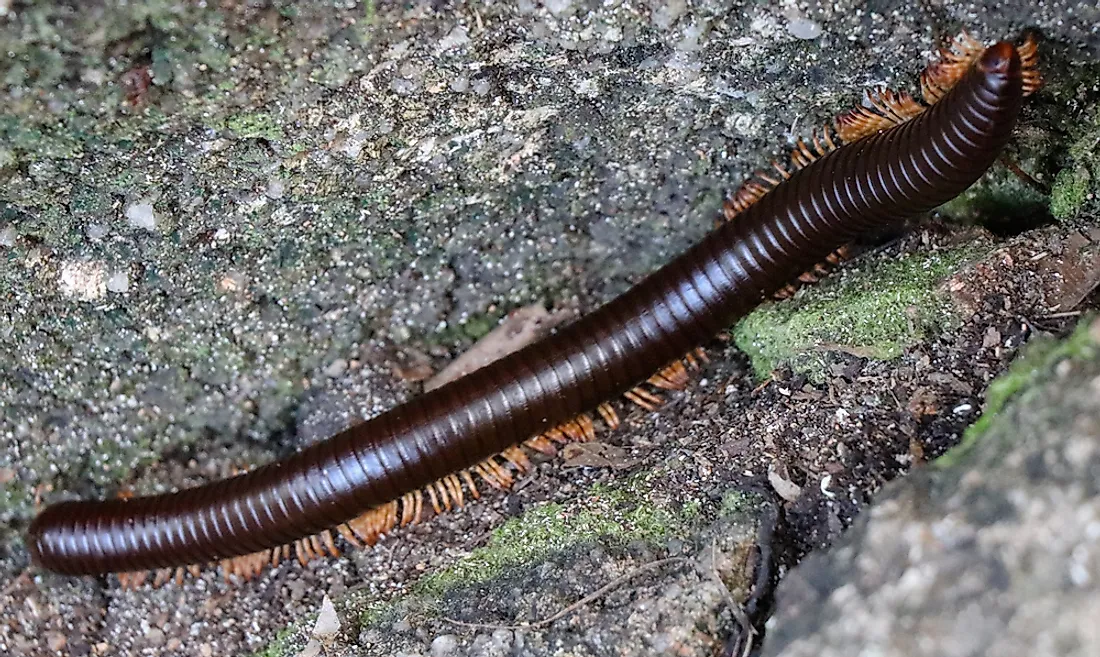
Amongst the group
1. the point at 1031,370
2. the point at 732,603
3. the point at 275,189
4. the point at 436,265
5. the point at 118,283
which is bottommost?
the point at 732,603

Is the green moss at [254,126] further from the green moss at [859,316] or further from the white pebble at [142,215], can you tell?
the green moss at [859,316]

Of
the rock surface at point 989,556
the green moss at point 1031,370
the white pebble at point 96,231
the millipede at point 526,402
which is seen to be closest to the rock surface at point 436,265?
the white pebble at point 96,231

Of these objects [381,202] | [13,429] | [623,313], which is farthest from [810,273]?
[13,429]

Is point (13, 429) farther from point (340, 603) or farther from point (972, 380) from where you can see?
point (972, 380)

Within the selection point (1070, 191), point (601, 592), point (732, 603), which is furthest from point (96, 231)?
point (1070, 191)

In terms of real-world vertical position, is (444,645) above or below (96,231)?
below

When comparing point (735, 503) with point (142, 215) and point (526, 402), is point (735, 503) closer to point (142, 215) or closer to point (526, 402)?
point (526, 402)
